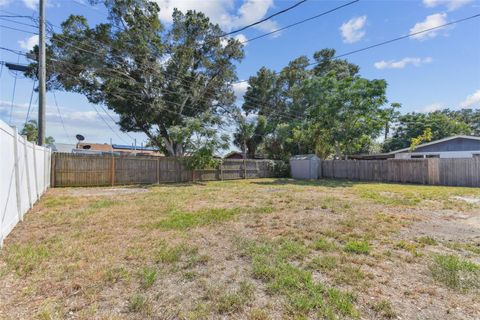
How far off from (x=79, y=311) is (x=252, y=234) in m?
2.76

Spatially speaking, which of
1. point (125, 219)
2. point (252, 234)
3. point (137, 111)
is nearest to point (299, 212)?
point (252, 234)

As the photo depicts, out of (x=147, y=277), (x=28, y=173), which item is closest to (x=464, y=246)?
(x=147, y=277)

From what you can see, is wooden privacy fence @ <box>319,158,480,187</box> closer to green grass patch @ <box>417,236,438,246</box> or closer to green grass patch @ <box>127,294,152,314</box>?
green grass patch @ <box>417,236,438,246</box>

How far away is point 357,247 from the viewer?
369 cm

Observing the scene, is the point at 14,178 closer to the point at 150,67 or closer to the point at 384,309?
the point at 384,309

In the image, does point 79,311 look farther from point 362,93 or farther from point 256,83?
point 256,83

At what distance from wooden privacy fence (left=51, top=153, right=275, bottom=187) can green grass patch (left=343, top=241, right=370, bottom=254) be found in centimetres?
1153

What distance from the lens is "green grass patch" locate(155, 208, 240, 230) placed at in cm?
497

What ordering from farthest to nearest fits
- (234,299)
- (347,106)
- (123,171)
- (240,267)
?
(347,106)
(123,171)
(240,267)
(234,299)

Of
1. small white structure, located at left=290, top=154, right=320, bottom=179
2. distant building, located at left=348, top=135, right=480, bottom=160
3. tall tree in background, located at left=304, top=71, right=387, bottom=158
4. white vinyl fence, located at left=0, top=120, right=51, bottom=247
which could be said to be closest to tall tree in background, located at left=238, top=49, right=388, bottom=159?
tall tree in background, located at left=304, top=71, right=387, bottom=158

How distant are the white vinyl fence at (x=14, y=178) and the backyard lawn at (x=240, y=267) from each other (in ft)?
0.96

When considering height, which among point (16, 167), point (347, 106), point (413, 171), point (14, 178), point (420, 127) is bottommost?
point (413, 171)

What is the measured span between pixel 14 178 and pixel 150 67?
14518 mm

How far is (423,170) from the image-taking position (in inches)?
552
